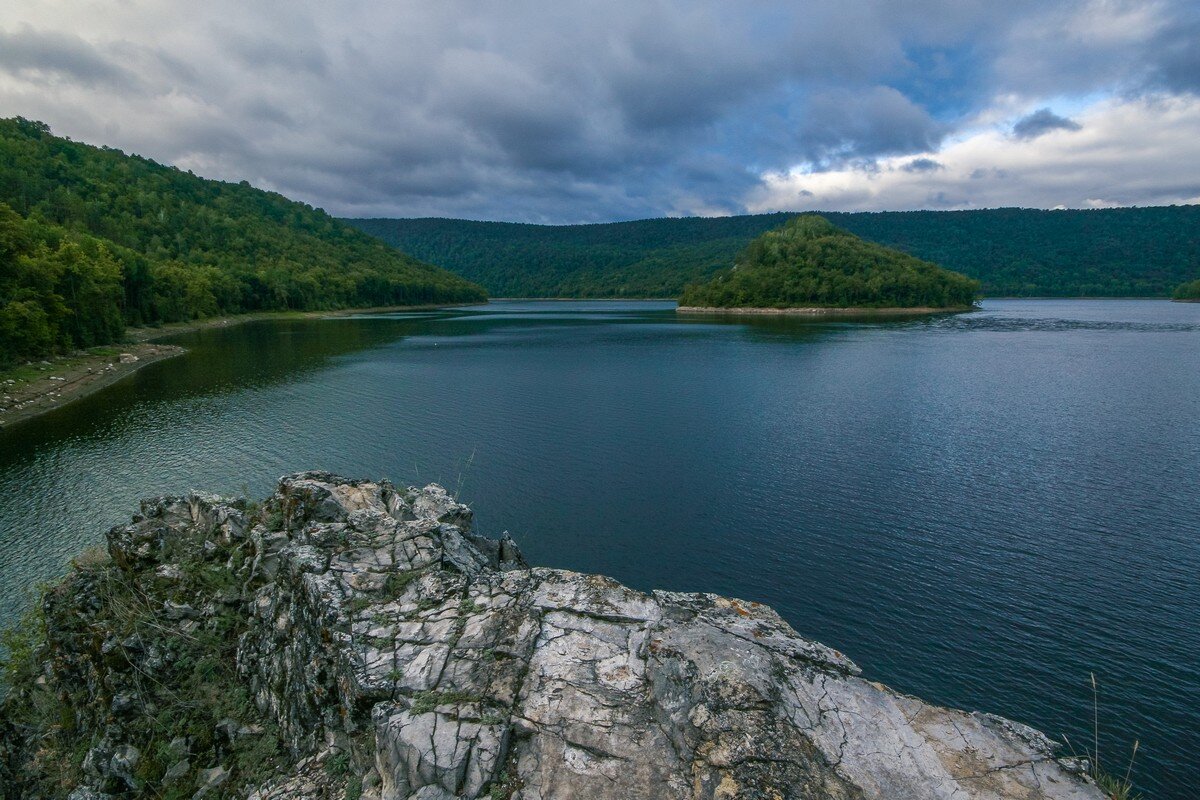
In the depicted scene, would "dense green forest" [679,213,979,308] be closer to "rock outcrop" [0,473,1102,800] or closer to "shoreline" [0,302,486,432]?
"shoreline" [0,302,486,432]

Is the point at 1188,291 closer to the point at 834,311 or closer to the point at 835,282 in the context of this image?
the point at 835,282

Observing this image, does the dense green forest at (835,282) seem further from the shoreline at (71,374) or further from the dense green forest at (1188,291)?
the shoreline at (71,374)

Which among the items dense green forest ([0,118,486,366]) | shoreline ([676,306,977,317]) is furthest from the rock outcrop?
shoreline ([676,306,977,317])

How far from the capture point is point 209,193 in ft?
650

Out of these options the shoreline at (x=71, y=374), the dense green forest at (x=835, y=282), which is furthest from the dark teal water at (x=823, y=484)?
the dense green forest at (x=835, y=282)

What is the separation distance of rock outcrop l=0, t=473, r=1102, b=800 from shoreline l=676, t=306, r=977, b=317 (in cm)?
15420

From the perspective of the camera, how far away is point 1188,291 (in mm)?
187625

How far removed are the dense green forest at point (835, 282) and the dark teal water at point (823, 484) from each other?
102 m

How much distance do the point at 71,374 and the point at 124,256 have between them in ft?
142

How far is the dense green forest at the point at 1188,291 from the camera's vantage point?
7239 inches

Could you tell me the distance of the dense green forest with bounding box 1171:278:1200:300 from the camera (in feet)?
603

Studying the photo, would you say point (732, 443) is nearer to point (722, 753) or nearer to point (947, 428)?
point (947, 428)

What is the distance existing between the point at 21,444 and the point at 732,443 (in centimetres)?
4337

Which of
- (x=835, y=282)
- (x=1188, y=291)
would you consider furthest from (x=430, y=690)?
(x=1188, y=291)
